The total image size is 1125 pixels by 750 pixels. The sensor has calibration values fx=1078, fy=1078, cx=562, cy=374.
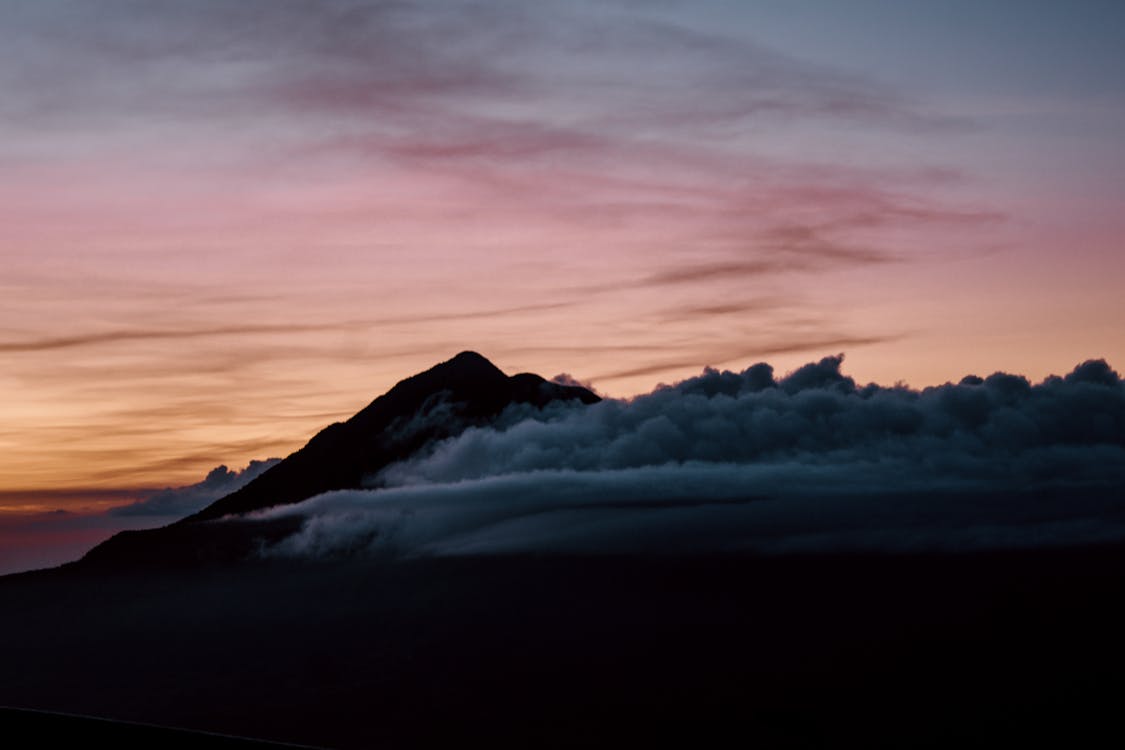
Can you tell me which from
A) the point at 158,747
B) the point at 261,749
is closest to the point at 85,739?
the point at 158,747

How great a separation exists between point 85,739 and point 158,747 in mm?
829

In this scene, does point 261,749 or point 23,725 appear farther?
point 23,725

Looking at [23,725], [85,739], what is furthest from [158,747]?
[23,725]

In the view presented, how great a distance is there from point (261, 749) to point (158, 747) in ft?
3.40

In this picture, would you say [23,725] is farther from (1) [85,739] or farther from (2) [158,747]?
(2) [158,747]

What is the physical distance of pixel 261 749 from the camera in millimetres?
10234

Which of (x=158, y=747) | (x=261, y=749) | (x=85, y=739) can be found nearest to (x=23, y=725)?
(x=85, y=739)

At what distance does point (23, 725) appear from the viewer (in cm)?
1098

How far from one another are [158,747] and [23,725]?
5.65 feet

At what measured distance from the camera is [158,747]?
408 inches

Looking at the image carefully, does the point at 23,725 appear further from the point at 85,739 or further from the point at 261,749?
the point at 261,749

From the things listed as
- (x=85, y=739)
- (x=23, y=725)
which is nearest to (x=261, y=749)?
(x=85, y=739)

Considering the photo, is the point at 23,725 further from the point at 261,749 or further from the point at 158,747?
the point at 261,749
